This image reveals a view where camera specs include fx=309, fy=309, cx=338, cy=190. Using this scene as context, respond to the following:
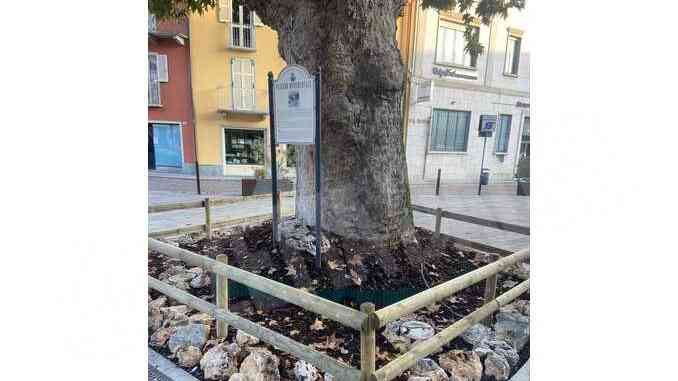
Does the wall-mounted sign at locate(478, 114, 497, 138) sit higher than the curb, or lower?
higher

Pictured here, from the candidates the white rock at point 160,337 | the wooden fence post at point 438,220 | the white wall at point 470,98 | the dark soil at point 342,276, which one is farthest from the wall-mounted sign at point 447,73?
the white rock at point 160,337

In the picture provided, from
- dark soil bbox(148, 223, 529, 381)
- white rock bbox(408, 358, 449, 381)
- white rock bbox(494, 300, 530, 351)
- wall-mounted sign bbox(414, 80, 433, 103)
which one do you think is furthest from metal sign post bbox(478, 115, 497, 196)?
white rock bbox(408, 358, 449, 381)

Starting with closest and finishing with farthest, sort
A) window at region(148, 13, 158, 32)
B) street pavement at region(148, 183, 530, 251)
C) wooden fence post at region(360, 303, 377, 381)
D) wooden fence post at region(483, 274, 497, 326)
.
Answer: wooden fence post at region(360, 303, 377, 381) → window at region(148, 13, 158, 32) → street pavement at region(148, 183, 530, 251) → wooden fence post at region(483, 274, 497, 326)

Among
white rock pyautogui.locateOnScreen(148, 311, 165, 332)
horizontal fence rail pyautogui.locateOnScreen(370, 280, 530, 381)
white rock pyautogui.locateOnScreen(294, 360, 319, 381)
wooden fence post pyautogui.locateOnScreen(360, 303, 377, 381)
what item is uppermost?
wooden fence post pyautogui.locateOnScreen(360, 303, 377, 381)

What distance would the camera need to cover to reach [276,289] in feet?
3.18

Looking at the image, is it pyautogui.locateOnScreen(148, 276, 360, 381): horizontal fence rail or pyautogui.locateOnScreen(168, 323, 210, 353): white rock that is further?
pyautogui.locateOnScreen(168, 323, 210, 353): white rock

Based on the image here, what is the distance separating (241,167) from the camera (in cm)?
117

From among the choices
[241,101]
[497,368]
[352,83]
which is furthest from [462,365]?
[241,101]

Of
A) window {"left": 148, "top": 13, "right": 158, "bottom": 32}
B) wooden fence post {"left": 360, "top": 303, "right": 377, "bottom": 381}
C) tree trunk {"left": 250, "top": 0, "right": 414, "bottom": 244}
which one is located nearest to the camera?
wooden fence post {"left": 360, "top": 303, "right": 377, "bottom": 381}

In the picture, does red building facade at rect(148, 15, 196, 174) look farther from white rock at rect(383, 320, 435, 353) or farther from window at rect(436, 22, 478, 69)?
white rock at rect(383, 320, 435, 353)

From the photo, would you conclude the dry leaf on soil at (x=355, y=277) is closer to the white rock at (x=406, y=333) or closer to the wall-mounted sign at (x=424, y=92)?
the white rock at (x=406, y=333)

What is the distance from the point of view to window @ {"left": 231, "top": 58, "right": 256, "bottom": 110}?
1.06 m

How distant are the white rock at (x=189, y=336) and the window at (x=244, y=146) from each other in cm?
66

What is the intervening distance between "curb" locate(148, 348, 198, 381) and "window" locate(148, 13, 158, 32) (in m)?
1.09
